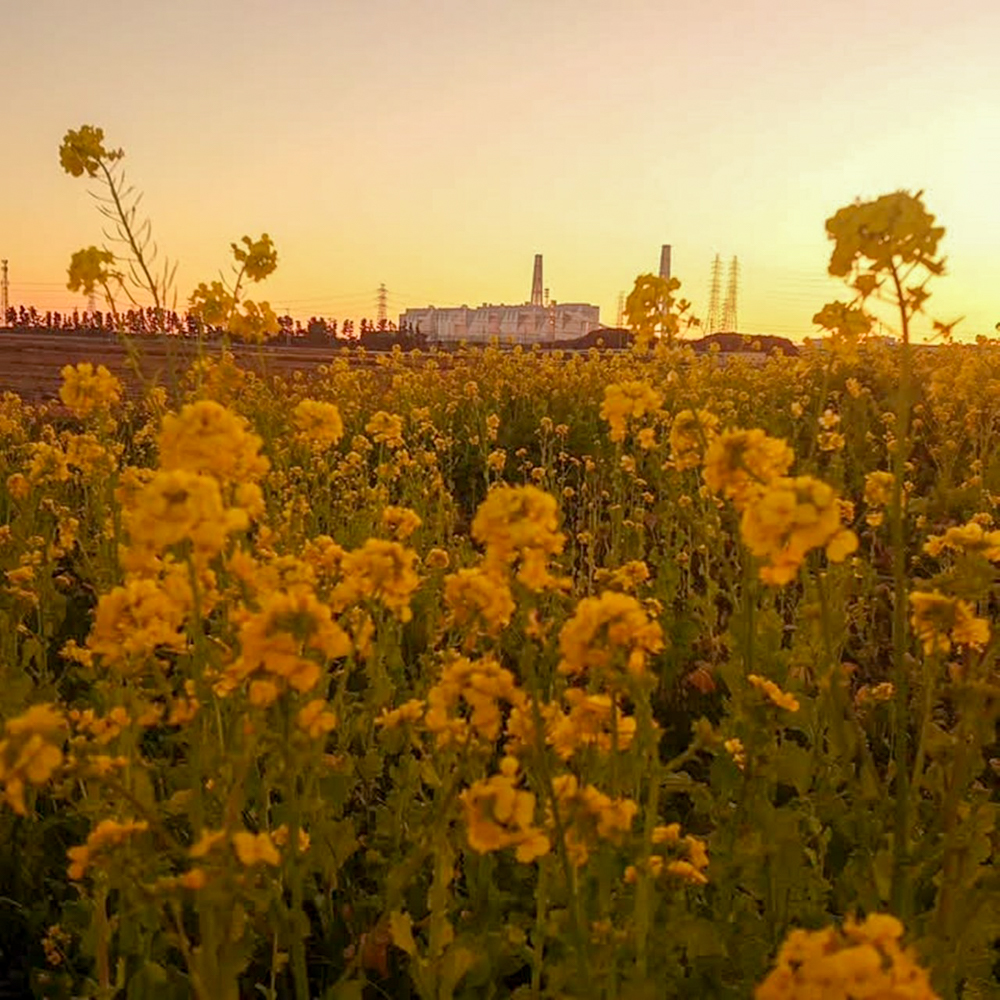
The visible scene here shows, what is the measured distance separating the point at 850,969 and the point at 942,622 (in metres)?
0.97

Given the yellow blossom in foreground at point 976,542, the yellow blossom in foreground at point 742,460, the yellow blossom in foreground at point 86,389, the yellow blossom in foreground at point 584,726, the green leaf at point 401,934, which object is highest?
the yellow blossom in foreground at point 86,389

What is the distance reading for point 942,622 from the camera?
187 cm

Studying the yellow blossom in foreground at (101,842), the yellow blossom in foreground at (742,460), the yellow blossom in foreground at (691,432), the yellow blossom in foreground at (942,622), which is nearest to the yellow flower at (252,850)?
the yellow blossom in foreground at (101,842)

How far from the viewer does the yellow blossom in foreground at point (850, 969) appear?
1045 mm

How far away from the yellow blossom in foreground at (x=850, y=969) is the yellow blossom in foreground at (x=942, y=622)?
2.70 ft

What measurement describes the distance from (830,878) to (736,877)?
2.50ft

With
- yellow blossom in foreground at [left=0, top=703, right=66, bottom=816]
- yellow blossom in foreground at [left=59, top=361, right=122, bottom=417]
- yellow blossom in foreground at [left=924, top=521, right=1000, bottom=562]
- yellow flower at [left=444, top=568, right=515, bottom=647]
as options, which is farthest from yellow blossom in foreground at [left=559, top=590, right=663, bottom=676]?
yellow blossom in foreground at [left=59, top=361, right=122, bottom=417]

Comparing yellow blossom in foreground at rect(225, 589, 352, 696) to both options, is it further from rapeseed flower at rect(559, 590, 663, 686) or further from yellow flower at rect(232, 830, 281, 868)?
rapeseed flower at rect(559, 590, 663, 686)

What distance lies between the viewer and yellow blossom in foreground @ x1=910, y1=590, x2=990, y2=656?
1.86 m

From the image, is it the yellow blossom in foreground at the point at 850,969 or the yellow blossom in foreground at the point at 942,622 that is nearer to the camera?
the yellow blossom in foreground at the point at 850,969

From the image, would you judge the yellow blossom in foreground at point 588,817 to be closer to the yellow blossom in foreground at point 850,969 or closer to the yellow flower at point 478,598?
the yellow flower at point 478,598

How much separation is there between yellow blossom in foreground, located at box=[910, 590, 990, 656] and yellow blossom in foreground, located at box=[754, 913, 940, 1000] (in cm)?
82

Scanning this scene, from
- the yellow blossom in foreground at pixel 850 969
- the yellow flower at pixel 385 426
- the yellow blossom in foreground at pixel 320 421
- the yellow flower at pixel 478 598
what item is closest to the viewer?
the yellow blossom in foreground at pixel 850 969

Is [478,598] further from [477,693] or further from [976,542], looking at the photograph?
[976,542]
